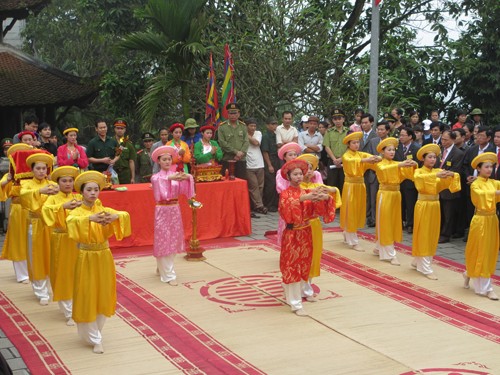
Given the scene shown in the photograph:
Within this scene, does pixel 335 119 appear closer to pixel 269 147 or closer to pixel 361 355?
pixel 269 147

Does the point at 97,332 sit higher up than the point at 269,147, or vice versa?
the point at 269,147

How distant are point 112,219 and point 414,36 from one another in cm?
1370

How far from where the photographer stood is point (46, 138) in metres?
11.8

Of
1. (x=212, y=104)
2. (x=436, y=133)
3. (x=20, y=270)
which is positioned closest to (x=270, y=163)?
(x=212, y=104)

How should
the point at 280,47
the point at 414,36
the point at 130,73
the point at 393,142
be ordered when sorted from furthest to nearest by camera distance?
1. the point at 414,36
2. the point at 130,73
3. the point at 280,47
4. the point at 393,142

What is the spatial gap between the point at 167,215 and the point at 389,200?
117 inches

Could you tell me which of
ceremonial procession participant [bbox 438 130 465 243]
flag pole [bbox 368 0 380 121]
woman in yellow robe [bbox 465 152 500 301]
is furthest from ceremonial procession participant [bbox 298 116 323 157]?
woman in yellow robe [bbox 465 152 500 301]

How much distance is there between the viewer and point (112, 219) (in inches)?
264

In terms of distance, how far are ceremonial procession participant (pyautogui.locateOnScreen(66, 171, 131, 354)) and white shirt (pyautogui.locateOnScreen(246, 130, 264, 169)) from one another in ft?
21.8

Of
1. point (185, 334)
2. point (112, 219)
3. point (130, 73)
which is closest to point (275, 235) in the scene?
point (185, 334)

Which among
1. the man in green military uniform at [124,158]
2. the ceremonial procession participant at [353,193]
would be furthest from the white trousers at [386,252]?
the man in green military uniform at [124,158]

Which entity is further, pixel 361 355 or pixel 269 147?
pixel 269 147

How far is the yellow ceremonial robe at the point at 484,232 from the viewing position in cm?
848

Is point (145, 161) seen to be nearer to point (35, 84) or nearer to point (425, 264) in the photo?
point (35, 84)
